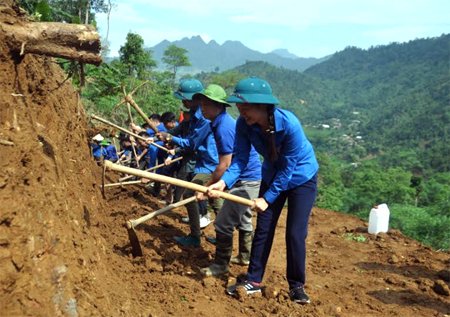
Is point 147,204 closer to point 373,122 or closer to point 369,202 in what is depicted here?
point 369,202

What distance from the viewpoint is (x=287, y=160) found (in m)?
3.12

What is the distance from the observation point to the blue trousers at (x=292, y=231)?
128 inches

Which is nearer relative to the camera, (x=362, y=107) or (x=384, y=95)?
(x=362, y=107)

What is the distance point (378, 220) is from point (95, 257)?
5042 millimetres

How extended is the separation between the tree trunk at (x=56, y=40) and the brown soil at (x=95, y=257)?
77 mm

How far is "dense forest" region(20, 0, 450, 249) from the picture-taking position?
40.9 feet

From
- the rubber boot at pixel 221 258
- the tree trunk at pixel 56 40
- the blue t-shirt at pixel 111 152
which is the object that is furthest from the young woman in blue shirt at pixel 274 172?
the blue t-shirt at pixel 111 152

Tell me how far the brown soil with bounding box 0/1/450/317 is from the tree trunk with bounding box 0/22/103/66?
0.25 feet

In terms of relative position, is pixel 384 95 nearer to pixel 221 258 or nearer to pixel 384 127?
pixel 384 127

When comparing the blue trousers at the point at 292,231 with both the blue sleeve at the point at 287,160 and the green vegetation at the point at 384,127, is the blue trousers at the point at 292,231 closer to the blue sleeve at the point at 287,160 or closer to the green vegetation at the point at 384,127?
the blue sleeve at the point at 287,160

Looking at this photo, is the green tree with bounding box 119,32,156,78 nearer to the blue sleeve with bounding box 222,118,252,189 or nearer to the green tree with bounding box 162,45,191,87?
the green tree with bounding box 162,45,191,87

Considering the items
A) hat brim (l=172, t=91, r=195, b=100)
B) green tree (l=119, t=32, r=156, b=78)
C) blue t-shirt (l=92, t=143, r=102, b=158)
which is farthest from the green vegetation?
green tree (l=119, t=32, r=156, b=78)

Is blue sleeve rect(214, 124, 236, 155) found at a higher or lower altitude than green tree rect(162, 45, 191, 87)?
lower

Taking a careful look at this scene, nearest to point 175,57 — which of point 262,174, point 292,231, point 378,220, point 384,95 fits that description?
point 378,220
